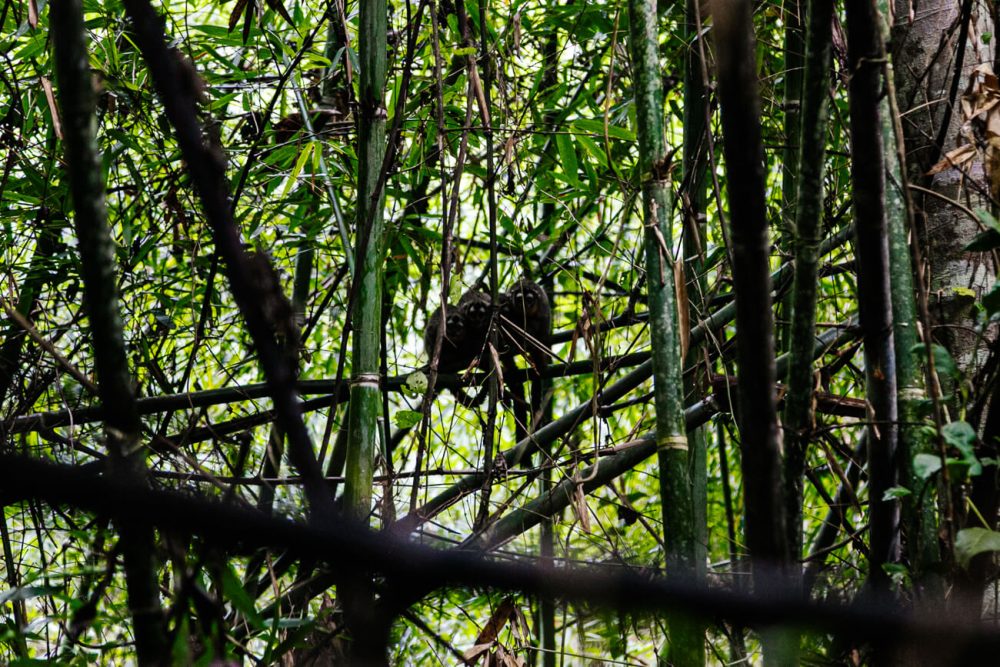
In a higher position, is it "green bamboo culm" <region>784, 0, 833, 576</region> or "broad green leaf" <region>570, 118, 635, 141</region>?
"broad green leaf" <region>570, 118, 635, 141</region>

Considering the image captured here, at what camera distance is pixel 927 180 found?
1610 millimetres

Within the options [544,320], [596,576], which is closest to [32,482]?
[596,576]

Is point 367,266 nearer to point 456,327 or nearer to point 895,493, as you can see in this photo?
point 895,493

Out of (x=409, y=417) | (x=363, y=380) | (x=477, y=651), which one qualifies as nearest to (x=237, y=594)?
(x=363, y=380)

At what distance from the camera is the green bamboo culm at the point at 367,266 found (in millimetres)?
1275

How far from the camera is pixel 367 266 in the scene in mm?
1371

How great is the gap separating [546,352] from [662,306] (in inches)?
27.2

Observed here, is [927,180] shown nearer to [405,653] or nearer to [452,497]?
[452,497]

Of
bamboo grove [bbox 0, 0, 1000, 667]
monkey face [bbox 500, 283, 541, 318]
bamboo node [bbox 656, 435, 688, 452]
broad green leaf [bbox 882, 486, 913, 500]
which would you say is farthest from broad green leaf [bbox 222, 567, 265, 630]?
monkey face [bbox 500, 283, 541, 318]

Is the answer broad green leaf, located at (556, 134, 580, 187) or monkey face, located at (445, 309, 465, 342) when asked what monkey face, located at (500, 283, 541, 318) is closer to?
monkey face, located at (445, 309, 465, 342)

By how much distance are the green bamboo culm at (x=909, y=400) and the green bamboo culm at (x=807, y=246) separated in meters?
0.22

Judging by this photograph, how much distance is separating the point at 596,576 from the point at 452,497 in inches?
47.9

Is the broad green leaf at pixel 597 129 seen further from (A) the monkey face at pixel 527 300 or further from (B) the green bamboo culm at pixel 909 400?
(A) the monkey face at pixel 527 300

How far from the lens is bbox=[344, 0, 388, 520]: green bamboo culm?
4.18 feet
